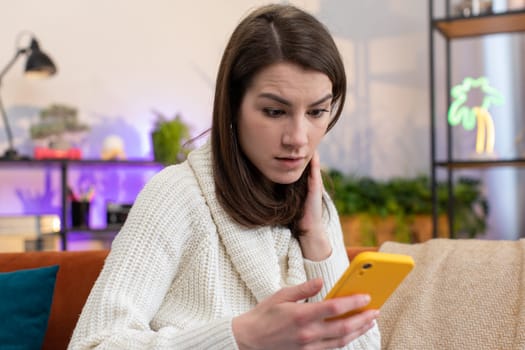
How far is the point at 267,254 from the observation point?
1.38 metres

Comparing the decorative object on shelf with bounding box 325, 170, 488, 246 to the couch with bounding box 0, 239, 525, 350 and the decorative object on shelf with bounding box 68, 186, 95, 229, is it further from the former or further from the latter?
the couch with bounding box 0, 239, 525, 350

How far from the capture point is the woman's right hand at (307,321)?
35.7 inches

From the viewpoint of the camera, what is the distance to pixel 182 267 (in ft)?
4.35

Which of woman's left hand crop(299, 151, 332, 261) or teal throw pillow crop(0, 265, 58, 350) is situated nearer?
woman's left hand crop(299, 151, 332, 261)

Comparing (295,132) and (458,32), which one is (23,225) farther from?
→ (295,132)

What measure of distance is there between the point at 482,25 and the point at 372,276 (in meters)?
3.24

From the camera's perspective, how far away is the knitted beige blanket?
5.08 ft

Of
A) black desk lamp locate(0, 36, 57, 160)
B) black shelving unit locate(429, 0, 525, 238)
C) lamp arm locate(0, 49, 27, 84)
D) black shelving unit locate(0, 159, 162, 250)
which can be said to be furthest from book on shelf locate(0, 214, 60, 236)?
black shelving unit locate(429, 0, 525, 238)

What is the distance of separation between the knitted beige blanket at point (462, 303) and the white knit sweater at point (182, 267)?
0.29m

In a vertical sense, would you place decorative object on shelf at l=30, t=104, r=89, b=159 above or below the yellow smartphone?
above

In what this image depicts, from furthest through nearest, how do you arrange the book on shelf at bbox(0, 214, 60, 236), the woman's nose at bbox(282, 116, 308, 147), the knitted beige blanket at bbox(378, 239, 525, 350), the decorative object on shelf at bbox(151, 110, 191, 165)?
the decorative object on shelf at bbox(151, 110, 191, 165), the book on shelf at bbox(0, 214, 60, 236), the knitted beige blanket at bbox(378, 239, 525, 350), the woman's nose at bbox(282, 116, 308, 147)

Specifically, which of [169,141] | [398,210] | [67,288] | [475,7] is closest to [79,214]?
[169,141]

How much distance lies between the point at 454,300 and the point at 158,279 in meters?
0.71

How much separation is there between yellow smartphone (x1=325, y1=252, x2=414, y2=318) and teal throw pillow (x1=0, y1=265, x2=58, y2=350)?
3.22 ft
